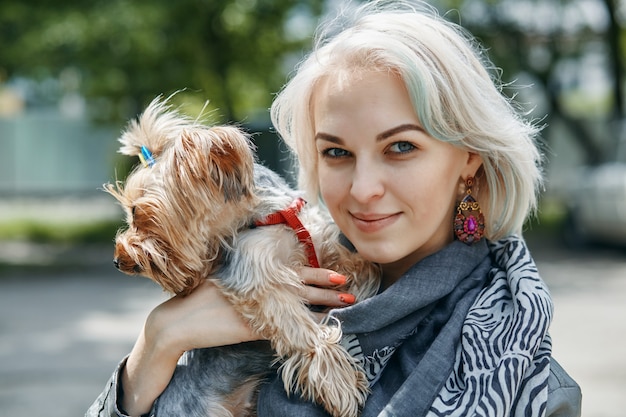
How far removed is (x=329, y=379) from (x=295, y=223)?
522 millimetres

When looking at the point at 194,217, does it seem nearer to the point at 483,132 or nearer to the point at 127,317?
the point at 483,132

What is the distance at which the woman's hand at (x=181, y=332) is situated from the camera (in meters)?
2.31

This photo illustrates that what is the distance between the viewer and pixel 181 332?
2.31 m

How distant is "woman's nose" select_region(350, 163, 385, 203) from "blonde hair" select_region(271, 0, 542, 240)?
176 millimetres

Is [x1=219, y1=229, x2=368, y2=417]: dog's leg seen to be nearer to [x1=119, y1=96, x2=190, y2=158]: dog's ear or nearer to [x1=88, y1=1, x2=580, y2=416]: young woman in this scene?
[x1=88, y1=1, x2=580, y2=416]: young woman

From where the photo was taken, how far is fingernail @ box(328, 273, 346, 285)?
2371 millimetres

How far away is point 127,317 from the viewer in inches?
384

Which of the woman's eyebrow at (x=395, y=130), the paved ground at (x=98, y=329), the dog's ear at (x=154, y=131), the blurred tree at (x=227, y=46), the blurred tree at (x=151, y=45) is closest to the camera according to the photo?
the woman's eyebrow at (x=395, y=130)

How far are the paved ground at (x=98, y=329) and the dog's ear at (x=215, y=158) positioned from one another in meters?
4.66

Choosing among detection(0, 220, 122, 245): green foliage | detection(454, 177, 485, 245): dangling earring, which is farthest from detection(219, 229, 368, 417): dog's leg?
detection(0, 220, 122, 245): green foliage

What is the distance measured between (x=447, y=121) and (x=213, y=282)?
0.83 m

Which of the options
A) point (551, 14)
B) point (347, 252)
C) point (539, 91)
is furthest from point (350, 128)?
point (539, 91)

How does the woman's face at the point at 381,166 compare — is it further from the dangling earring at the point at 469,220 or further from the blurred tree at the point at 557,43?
the blurred tree at the point at 557,43

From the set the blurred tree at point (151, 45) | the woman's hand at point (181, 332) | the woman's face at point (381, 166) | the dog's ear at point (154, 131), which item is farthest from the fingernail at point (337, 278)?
the blurred tree at point (151, 45)
